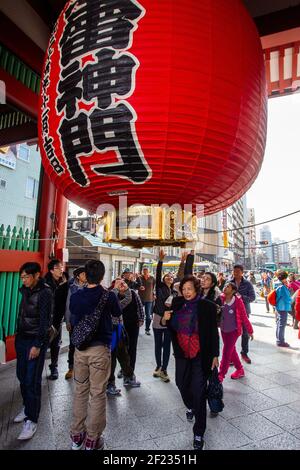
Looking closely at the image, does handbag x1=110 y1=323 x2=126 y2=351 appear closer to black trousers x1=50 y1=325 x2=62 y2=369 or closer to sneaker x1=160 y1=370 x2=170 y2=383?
sneaker x1=160 y1=370 x2=170 y2=383

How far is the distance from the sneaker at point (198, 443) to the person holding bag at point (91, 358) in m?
0.83

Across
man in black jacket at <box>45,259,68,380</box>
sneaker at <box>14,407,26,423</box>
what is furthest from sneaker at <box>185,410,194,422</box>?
man in black jacket at <box>45,259,68,380</box>

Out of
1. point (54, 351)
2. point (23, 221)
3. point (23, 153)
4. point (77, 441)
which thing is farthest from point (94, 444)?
point (23, 153)

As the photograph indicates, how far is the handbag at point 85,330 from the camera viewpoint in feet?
8.22

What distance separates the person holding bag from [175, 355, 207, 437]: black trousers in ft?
2.45

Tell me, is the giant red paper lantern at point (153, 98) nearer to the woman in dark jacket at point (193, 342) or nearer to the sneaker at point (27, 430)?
the woman in dark jacket at point (193, 342)

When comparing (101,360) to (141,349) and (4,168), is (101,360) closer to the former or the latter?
(141,349)

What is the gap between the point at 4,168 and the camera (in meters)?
17.0

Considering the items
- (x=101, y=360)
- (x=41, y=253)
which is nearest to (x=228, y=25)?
(x=101, y=360)

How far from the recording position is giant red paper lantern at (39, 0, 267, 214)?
1.51 m

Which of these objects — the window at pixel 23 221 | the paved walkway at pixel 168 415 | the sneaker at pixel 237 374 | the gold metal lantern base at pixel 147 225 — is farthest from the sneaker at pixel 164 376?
the window at pixel 23 221

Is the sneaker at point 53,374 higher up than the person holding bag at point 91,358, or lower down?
lower down

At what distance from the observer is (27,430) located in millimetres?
2641
